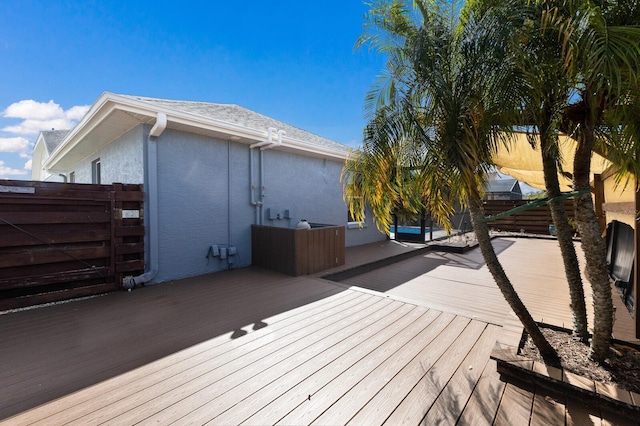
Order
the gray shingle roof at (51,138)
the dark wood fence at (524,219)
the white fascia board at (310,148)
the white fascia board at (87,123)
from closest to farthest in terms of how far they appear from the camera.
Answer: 1. the white fascia board at (87,123)
2. the white fascia board at (310,148)
3. the gray shingle roof at (51,138)
4. the dark wood fence at (524,219)

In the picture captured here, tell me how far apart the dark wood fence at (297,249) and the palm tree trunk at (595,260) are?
14.4 feet

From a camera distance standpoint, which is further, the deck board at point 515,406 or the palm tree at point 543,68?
the palm tree at point 543,68

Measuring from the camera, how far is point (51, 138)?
12.6 m

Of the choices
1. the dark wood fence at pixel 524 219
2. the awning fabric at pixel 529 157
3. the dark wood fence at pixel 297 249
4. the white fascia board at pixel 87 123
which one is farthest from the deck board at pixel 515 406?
the dark wood fence at pixel 524 219

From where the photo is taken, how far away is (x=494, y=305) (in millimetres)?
4113

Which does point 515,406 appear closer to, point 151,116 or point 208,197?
point 208,197

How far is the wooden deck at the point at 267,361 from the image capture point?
1.93 meters

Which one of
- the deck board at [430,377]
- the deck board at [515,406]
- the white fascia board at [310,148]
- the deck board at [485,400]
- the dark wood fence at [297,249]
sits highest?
the white fascia board at [310,148]

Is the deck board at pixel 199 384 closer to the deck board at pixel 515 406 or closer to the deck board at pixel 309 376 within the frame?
the deck board at pixel 309 376

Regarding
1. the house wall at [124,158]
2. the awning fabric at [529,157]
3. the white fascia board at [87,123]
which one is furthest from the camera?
the house wall at [124,158]

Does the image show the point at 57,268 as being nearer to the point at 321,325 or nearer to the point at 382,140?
the point at 321,325

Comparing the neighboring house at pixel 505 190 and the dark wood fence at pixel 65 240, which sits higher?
the neighboring house at pixel 505 190

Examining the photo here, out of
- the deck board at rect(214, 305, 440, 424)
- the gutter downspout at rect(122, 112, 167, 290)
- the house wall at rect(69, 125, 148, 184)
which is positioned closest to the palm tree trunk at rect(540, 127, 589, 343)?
the deck board at rect(214, 305, 440, 424)

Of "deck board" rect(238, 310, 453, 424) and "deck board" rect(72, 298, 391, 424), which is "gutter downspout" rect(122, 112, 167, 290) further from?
"deck board" rect(238, 310, 453, 424)
